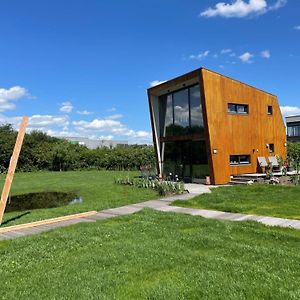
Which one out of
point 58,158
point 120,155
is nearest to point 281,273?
point 120,155

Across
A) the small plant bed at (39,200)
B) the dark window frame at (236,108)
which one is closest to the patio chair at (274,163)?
the dark window frame at (236,108)

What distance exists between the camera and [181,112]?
797 inches

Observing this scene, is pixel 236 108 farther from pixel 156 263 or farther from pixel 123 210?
pixel 156 263

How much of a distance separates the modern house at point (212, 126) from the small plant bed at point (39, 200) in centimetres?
Result: 678

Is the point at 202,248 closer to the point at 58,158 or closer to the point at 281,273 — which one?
the point at 281,273

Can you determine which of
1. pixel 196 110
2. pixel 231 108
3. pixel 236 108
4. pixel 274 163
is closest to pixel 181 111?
pixel 196 110

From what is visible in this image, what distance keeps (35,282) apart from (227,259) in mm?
2743

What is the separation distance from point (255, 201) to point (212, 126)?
21.0 ft

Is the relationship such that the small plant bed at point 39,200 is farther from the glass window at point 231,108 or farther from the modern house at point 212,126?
the glass window at point 231,108

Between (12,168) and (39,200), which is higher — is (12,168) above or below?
above

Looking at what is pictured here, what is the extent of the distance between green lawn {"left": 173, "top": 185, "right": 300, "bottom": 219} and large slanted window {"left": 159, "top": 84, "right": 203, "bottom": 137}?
5480 millimetres

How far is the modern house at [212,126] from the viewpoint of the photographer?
56.2 ft

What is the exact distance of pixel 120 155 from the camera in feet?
116

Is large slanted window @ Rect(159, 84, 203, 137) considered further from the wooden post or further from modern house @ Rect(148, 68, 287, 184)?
the wooden post
